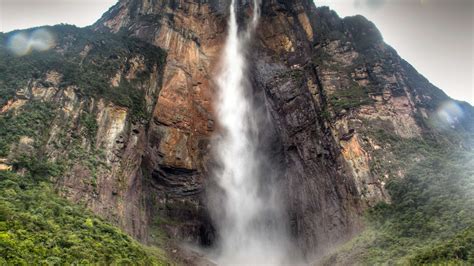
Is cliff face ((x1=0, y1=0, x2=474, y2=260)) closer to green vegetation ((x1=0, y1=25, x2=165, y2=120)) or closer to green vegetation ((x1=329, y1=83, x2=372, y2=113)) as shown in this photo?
green vegetation ((x1=329, y1=83, x2=372, y2=113))

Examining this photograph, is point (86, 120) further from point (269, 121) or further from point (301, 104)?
point (301, 104)

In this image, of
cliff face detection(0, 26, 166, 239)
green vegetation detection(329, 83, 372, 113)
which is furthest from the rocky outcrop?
cliff face detection(0, 26, 166, 239)

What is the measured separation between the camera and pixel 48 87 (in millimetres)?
40781

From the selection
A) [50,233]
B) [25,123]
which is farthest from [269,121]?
[50,233]

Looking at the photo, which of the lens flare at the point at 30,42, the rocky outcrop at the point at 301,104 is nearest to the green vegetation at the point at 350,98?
the rocky outcrop at the point at 301,104

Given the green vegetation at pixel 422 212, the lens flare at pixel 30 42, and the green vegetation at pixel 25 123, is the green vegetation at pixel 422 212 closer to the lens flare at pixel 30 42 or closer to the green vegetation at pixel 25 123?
the green vegetation at pixel 25 123

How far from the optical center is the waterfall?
47.4 meters

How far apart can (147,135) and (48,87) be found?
38.8 ft

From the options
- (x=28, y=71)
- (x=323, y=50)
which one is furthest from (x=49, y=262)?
(x=323, y=50)

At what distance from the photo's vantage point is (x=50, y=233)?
25375 mm

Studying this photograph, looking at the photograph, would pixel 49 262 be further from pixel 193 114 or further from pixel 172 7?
pixel 172 7

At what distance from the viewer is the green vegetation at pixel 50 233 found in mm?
21875

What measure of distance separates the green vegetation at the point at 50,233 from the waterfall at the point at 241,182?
1528 cm

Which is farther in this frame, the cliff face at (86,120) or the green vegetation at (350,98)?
the green vegetation at (350,98)
